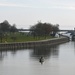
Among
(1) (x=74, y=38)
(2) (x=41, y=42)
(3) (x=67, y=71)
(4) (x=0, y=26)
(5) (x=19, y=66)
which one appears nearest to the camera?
(3) (x=67, y=71)

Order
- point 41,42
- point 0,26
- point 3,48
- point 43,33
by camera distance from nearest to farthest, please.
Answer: point 3,48
point 41,42
point 43,33
point 0,26

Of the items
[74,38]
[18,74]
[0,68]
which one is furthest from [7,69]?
[74,38]

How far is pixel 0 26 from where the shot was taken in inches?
3430

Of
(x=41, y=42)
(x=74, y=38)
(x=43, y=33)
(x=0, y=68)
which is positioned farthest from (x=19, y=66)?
(x=74, y=38)

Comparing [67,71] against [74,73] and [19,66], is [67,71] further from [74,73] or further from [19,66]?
[19,66]

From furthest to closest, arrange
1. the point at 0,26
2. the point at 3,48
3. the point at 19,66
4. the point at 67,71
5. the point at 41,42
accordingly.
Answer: the point at 0,26 < the point at 41,42 < the point at 3,48 < the point at 19,66 < the point at 67,71

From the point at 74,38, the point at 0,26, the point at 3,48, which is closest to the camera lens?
the point at 3,48

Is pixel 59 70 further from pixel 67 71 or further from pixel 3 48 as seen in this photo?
pixel 3 48

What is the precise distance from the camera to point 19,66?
31922mm

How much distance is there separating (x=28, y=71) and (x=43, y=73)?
1.66 m

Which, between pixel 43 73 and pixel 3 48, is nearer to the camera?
pixel 43 73

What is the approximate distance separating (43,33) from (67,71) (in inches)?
2049

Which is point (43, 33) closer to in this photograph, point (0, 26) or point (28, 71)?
point (0, 26)

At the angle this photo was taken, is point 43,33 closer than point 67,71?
No
